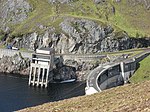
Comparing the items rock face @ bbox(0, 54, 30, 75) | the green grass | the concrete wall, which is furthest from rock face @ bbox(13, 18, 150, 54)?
the green grass

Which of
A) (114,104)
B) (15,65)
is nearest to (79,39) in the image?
(15,65)

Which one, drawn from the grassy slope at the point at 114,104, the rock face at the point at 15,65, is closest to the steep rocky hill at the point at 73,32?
the rock face at the point at 15,65

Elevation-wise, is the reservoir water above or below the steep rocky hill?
below

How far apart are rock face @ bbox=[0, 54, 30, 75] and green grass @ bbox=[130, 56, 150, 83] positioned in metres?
44.0

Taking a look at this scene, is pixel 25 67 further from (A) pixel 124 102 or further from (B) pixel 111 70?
(A) pixel 124 102

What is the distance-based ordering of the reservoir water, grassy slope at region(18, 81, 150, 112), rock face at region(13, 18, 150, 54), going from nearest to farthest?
grassy slope at region(18, 81, 150, 112) → the reservoir water → rock face at region(13, 18, 150, 54)

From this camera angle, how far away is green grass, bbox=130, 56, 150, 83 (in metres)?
157

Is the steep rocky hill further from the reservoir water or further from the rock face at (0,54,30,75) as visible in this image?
the reservoir water

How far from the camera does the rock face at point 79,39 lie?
177625 mm

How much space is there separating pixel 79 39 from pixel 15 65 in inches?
1157

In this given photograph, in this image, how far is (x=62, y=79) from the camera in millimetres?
161000

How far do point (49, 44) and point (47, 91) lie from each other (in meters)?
39.9

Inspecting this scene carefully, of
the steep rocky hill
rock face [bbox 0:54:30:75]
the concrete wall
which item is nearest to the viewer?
the concrete wall

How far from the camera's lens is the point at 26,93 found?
445 ft
